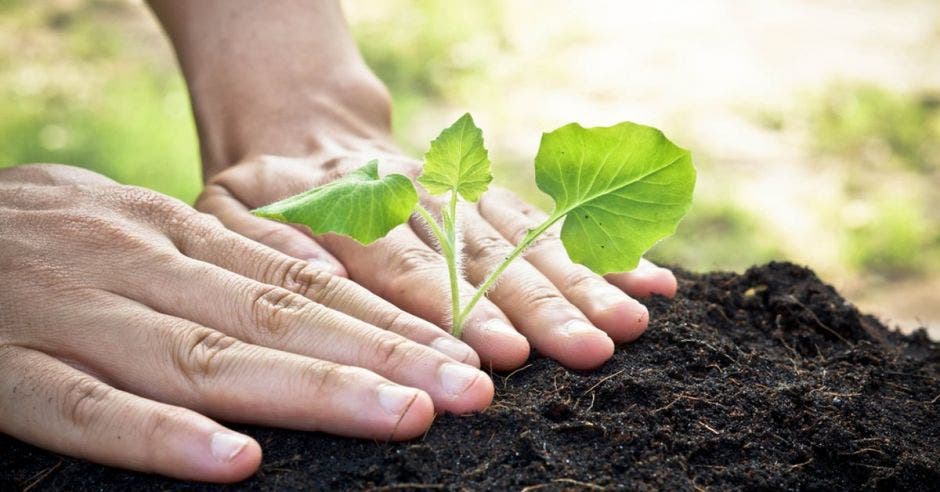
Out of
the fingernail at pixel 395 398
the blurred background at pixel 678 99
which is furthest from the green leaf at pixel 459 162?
the blurred background at pixel 678 99

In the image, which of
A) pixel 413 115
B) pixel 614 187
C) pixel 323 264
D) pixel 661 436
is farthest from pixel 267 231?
pixel 413 115

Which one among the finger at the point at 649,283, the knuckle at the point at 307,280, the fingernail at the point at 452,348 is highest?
the finger at the point at 649,283

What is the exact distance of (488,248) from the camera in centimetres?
202

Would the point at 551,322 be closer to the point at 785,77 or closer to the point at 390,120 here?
the point at 390,120

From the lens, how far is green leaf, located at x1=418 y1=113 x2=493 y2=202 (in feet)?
4.96

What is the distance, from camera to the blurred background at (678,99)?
15.1 feet

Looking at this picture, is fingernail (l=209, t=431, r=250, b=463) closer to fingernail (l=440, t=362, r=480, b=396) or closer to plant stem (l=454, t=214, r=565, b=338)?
fingernail (l=440, t=362, r=480, b=396)

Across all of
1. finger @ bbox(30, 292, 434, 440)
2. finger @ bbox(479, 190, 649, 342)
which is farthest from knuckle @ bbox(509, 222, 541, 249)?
finger @ bbox(30, 292, 434, 440)

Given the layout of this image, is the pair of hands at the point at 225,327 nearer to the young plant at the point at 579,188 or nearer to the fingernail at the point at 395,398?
the fingernail at the point at 395,398

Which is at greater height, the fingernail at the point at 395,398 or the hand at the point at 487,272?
the hand at the point at 487,272

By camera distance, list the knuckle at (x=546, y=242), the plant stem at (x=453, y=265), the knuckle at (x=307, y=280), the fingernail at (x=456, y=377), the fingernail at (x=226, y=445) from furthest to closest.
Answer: the knuckle at (x=546, y=242)
the knuckle at (x=307, y=280)
the plant stem at (x=453, y=265)
the fingernail at (x=456, y=377)
the fingernail at (x=226, y=445)

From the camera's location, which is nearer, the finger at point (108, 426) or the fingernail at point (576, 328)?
the finger at point (108, 426)

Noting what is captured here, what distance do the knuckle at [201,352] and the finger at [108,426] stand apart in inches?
3.3

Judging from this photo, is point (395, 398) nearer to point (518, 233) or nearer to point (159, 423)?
point (159, 423)
